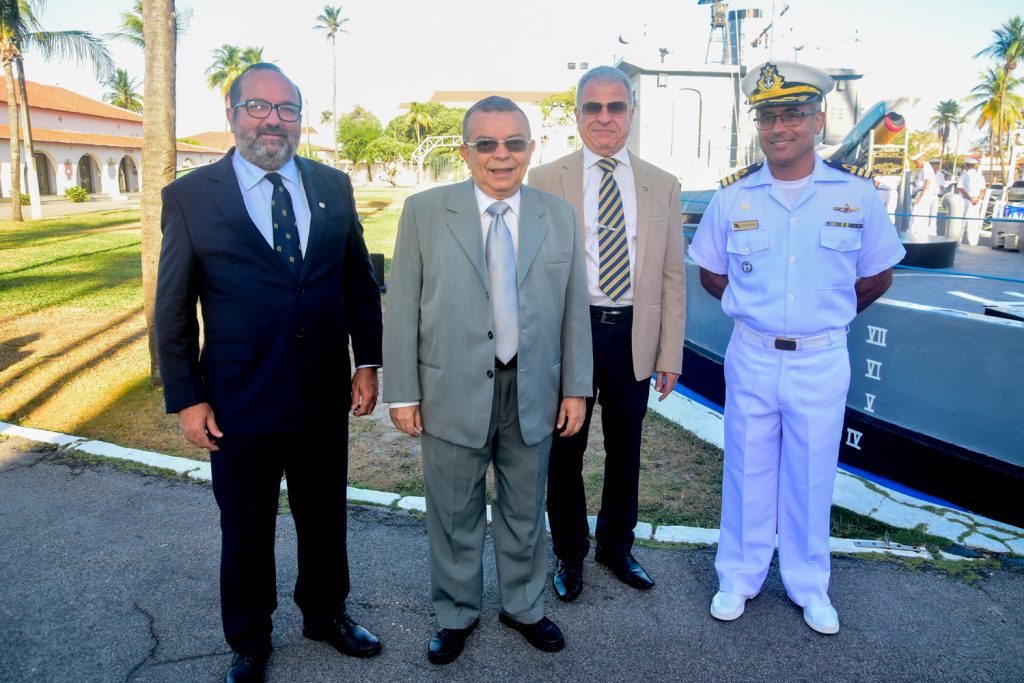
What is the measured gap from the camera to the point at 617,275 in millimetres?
3053

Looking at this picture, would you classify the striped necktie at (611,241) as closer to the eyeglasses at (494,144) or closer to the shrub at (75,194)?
the eyeglasses at (494,144)

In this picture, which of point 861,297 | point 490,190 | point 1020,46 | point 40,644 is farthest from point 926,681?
point 1020,46

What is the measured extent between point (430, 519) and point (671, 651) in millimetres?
1069

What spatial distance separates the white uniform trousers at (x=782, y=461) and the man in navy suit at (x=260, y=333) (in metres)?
1.54

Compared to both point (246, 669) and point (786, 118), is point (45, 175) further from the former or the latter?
point (786, 118)

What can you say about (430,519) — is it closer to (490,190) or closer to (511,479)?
(511,479)

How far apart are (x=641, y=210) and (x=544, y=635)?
1793 millimetres

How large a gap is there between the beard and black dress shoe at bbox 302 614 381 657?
1.75 m

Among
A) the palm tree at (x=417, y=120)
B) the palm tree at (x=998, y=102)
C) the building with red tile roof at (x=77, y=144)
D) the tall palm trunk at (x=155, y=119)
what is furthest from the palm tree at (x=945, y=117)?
the tall palm trunk at (x=155, y=119)

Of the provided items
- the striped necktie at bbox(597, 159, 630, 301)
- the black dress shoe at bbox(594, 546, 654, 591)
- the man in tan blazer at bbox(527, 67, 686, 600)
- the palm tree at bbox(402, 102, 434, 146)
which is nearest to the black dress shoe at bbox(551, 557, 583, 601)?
the man in tan blazer at bbox(527, 67, 686, 600)

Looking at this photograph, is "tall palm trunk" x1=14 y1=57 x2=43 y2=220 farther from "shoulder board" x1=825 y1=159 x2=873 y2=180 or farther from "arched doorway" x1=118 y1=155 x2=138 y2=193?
"arched doorway" x1=118 y1=155 x2=138 y2=193

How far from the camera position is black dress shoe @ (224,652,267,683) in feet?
8.42

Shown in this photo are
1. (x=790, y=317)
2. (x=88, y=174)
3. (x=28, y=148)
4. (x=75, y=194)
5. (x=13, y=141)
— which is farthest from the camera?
(x=88, y=174)

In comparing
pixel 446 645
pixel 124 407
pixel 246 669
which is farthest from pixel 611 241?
pixel 124 407
